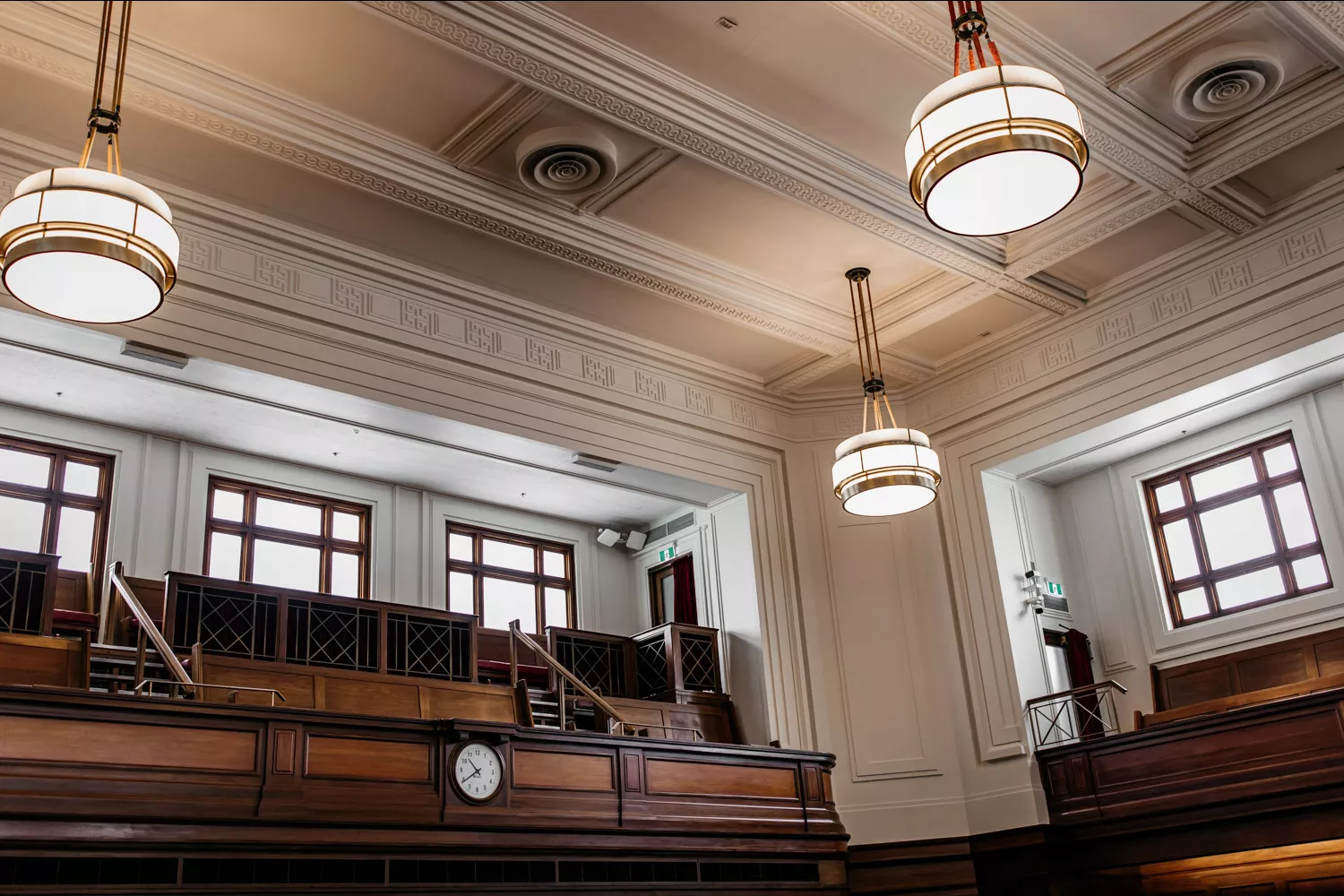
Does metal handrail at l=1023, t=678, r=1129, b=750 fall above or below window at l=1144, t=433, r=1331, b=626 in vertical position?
below

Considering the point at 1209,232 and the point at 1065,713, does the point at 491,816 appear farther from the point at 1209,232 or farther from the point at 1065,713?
the point at 1209,232

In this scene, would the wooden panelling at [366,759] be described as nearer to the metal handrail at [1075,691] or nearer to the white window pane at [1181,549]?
the metal handrail at [1075,691]

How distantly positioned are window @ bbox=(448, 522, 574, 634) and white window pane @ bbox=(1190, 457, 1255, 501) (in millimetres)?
6134

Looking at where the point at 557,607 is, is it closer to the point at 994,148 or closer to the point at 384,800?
the point at 384,800

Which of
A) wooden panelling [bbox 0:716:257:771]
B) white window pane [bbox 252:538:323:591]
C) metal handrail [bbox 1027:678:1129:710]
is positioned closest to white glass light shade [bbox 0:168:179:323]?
wooden panelling [bbox 0:716:257:771]

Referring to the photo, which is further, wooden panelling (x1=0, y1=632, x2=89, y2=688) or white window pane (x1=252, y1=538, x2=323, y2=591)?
white window pane (x1=252, y1=538, x2=323, y2=591)

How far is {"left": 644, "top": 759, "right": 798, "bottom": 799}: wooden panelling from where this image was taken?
8.34 meters

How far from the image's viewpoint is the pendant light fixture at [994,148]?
5691 mm

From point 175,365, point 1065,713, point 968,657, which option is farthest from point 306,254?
point 1065,713

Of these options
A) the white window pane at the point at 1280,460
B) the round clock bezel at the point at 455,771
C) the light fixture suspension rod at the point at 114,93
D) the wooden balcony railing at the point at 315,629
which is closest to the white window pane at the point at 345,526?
the wooden balcony railing at the point at 315,629

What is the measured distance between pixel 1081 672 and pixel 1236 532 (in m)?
1.81

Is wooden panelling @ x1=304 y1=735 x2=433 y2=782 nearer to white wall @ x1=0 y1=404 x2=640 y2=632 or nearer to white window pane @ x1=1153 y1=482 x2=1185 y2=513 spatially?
white wall @ x1=0 y1=404 x2=640 y2=632

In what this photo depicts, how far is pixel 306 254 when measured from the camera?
29.9ft

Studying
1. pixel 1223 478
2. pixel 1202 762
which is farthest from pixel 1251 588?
pixel 1202 762
